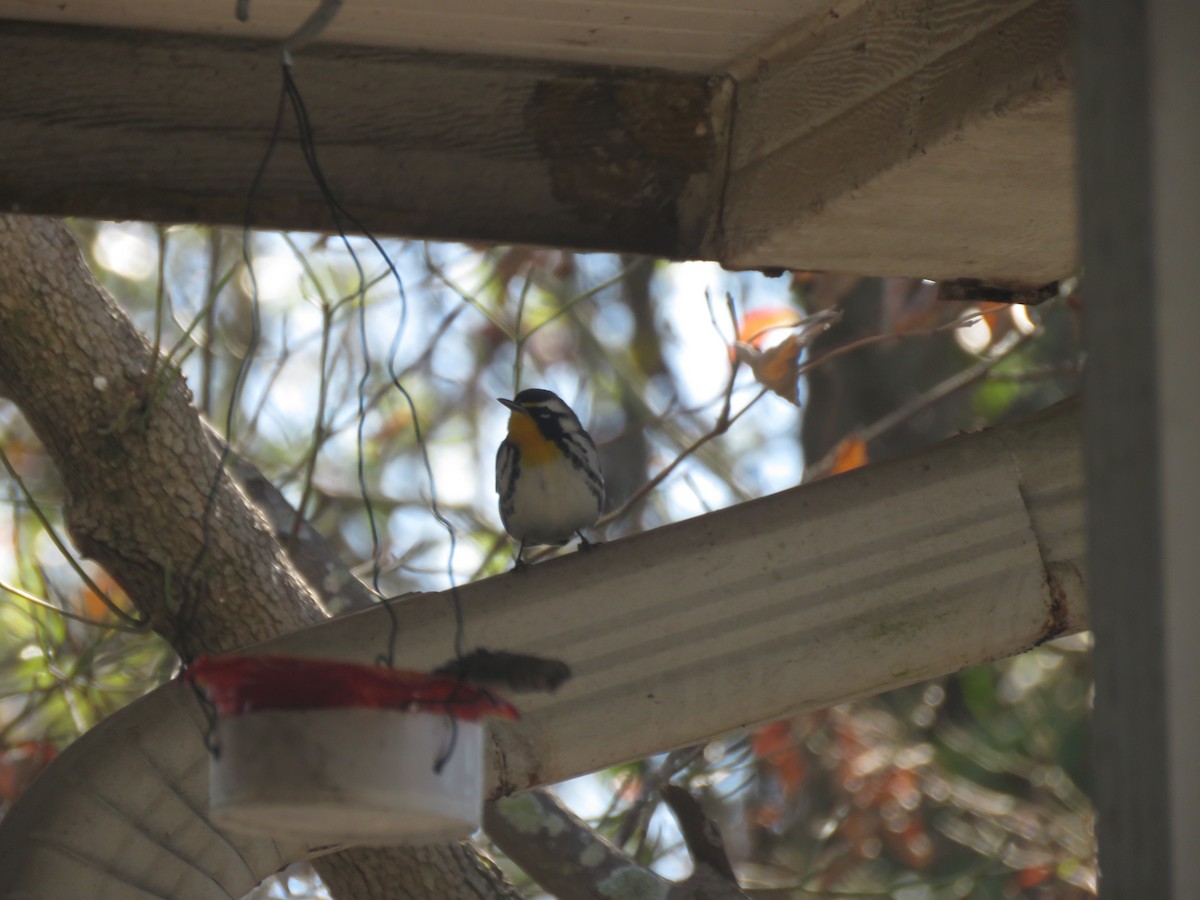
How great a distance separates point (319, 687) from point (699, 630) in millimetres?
1104

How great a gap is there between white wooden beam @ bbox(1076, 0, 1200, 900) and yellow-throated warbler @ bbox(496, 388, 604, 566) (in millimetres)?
3260

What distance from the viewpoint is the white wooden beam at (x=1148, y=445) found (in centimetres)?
129

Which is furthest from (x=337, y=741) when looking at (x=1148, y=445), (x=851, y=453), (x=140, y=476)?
(x=851, y=453)

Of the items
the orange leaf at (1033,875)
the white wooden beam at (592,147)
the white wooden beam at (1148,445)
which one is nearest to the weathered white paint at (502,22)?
the white wooden beam at (592,147)

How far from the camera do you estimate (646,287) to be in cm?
975

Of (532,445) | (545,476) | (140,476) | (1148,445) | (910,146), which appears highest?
(532,445)

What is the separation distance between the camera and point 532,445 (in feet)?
15.4

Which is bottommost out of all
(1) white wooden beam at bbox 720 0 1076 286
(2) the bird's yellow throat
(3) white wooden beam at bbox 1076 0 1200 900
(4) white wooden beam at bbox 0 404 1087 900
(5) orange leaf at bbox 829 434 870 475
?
(3) white wooden beam at bbox 1076 0 1200 900

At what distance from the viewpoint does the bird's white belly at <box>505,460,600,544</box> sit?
460 cm

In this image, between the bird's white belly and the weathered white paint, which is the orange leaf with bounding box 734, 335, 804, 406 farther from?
the weathered white paint

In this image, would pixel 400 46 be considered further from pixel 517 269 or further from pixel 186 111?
pixel 517 269

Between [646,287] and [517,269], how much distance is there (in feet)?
12.6

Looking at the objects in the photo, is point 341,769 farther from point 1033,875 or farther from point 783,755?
point 783,755

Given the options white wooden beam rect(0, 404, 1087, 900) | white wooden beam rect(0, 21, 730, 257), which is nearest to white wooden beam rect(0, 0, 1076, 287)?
white wooden beam rect(0, 21, 730, 257)
